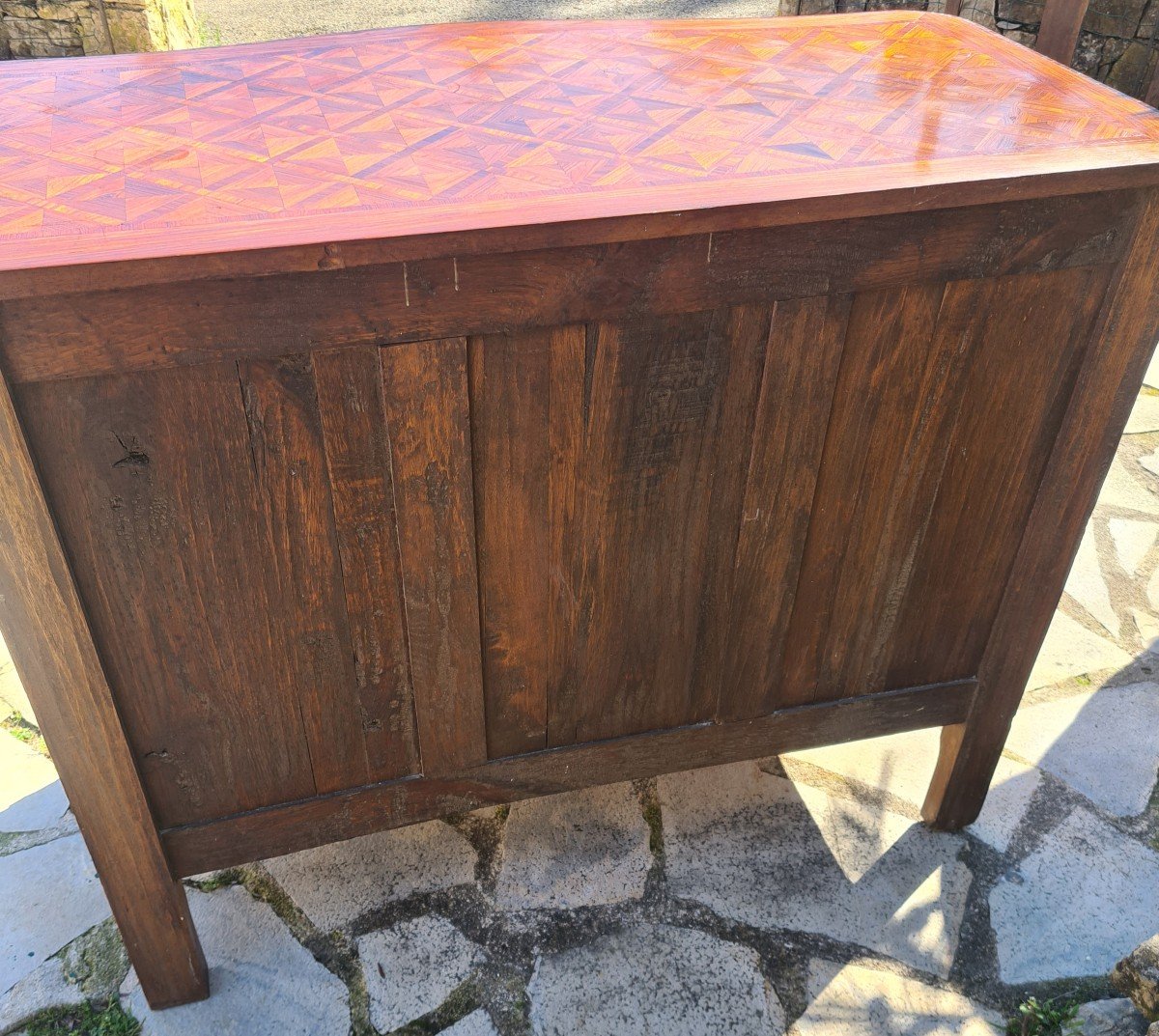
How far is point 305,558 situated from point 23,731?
1.21 metres

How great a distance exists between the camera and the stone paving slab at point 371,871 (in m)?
1.94

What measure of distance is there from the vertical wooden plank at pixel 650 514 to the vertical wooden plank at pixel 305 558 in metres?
0.32

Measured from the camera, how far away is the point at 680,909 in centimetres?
193

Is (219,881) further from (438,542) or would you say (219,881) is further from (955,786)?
(955,786)

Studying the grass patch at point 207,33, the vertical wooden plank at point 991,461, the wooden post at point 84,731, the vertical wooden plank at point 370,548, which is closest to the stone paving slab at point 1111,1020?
the vertical wooden plank at point 991,461

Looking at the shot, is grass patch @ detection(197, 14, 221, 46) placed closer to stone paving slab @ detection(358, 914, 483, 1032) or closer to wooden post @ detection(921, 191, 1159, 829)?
stone paving slab @ detection(358, 914, 483, 1032)

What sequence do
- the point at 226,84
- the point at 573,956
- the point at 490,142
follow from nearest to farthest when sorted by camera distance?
the point at 490,142 < the point at 226,84 < the point at 573,956

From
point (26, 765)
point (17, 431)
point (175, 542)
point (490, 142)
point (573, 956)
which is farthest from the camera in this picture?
point (26, 765)

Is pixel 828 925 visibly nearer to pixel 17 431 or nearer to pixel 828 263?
pixel 828 263

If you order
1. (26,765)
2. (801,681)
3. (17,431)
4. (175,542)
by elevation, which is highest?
(17,431)

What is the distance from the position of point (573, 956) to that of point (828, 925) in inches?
18.3

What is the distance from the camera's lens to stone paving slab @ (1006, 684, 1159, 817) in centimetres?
218

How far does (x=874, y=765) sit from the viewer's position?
2.23 meters

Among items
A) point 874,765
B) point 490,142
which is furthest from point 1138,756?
point 490,142
